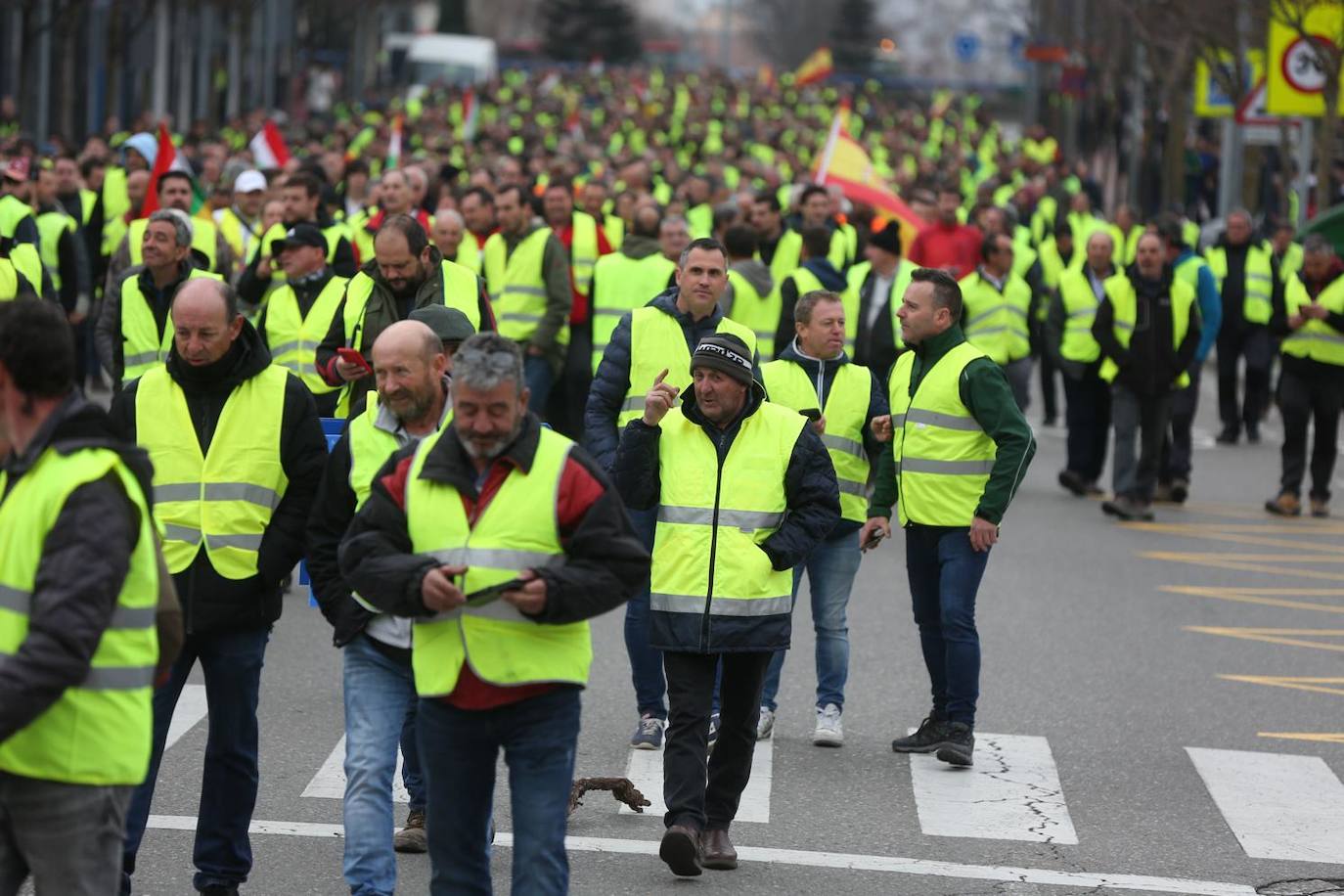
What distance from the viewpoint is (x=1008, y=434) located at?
367 inches

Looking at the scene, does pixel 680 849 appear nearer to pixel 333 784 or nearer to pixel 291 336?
pixel 333 784

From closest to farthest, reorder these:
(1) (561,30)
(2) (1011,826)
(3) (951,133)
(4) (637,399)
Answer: (2) (1011,826) < (4) (637,399) < (3) (951,133) < (1) (561,30)

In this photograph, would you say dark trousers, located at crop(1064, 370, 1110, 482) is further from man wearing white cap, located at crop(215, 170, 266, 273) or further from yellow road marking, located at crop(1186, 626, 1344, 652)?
man wearing white cap, located at crop(215, 170, 266, 273)

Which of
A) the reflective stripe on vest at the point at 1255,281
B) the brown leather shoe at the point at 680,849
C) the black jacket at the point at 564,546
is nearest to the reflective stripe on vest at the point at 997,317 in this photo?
the reflective stripe on vest at the point at 1255,281

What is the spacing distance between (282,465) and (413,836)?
144cm

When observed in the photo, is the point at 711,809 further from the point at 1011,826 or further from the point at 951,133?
the point at 951,133

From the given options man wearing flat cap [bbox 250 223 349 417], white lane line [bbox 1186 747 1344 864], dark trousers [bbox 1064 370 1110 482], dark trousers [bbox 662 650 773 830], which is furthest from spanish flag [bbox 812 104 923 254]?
dark trousers [bbox 662 650 773 830]

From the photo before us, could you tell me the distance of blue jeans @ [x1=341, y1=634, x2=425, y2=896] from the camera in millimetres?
6707

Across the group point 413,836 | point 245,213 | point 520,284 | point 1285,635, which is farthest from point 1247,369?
point 413,836

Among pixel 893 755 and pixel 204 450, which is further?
pixel 893 755

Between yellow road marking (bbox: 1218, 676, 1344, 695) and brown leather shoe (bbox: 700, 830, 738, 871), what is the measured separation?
4.37 metres

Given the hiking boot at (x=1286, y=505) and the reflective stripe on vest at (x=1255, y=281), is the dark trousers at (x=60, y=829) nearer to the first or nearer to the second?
the hiking boot at (x=1286, y=505)

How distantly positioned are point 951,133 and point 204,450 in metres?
60.5

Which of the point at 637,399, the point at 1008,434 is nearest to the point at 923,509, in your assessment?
the point at 1008,434
